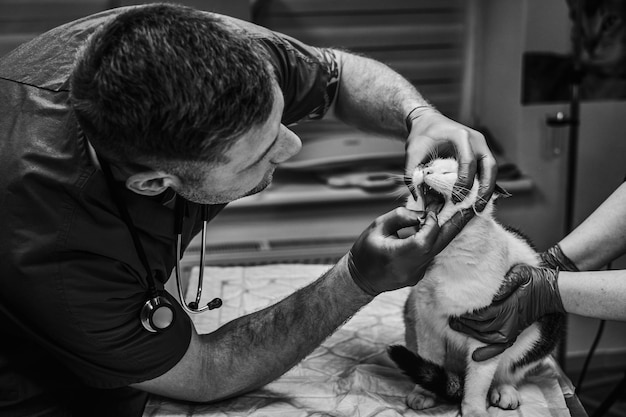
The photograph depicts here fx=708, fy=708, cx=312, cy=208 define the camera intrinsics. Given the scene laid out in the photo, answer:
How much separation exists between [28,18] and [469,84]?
1.81 m

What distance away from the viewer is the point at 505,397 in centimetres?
133

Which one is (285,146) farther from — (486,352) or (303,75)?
(486,352)

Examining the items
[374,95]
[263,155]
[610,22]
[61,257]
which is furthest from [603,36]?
[61,257]

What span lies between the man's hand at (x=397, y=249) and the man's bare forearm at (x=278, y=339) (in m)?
0.07

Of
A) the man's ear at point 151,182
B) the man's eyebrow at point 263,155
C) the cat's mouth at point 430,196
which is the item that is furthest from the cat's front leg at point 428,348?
the man's ear at point 151,182

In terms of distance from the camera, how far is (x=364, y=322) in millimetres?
1702

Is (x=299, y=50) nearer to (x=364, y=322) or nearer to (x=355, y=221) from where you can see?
(x=364, y=322)

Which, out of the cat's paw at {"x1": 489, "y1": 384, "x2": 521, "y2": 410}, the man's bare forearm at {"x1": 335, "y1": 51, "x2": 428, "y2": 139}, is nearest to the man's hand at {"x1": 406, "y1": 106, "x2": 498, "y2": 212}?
the man's bare forearm at {"x1": 335, "y1": 51, "x2": 428, "y2": 139}

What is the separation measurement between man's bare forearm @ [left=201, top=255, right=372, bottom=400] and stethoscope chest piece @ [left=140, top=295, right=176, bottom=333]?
0.51ft

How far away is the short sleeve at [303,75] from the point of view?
1543 millimetres

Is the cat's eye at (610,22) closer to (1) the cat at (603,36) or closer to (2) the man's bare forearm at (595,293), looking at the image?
(1) the cat at (603,36)

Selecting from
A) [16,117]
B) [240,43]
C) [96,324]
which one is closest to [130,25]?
[240,43]

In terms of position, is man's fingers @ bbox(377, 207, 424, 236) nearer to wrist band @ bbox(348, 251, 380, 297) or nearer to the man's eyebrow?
wrist band @ bbox(348, 251, 380, 297)

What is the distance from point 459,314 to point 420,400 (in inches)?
7.1
